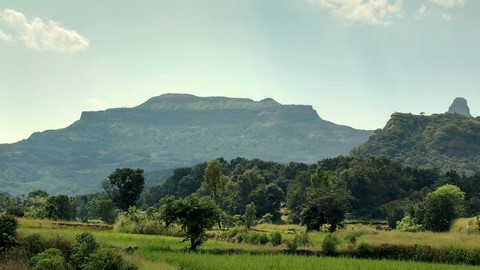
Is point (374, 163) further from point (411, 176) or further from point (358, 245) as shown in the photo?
point (358, 245)

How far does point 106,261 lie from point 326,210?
114ft

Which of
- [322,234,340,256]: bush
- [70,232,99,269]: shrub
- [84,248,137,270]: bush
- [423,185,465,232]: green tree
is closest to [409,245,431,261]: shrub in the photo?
[322,234,340,256]: bush

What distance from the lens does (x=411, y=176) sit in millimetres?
124250

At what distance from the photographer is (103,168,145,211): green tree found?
7656 cm

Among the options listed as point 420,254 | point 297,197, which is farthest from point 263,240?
point 297,197

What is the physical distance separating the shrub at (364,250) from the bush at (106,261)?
57.5 feet

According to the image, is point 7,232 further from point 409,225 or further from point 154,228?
point 409,225

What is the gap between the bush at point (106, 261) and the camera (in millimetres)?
19938

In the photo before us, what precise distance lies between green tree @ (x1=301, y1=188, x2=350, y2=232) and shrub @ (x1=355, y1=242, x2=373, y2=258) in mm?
17635

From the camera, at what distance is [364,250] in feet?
106

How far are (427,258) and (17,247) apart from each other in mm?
25613

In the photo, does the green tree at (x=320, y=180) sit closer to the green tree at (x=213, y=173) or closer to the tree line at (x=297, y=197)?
the tree line at (x=297, y=197)

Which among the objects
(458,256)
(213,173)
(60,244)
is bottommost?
(458,256)

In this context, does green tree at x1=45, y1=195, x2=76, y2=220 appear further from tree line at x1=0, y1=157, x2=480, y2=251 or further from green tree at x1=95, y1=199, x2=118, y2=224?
green tree at x1=95, y1=199, x2=118, y2=224
